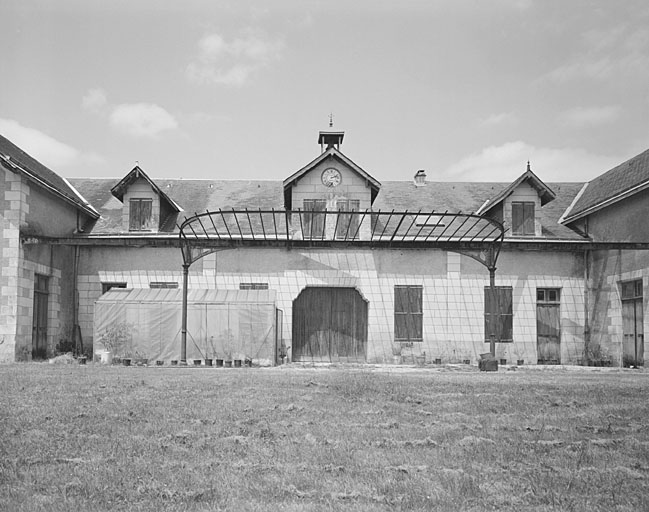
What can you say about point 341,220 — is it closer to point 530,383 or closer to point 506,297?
point 506,297

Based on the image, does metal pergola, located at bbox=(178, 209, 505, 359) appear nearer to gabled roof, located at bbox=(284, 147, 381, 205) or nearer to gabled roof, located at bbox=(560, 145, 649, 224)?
gabled roof, located at bbox=(284, 147, 381, 205)

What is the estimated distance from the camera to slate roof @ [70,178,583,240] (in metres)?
21.9

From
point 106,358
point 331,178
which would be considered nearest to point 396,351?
point 331,178

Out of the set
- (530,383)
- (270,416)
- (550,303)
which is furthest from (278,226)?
(270,416)

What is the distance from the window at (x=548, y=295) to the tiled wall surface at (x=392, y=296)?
29 cm

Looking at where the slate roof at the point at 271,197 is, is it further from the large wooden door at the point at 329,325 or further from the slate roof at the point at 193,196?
the large wooden door at the point at 329,325

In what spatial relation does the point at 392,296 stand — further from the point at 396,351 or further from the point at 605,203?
the point at 605,203

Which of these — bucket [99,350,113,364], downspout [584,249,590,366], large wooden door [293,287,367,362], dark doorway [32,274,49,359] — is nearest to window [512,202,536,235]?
downspout [584,249,590,366]

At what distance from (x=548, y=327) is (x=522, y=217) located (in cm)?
342

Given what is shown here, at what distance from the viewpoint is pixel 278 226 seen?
2086 centimetres

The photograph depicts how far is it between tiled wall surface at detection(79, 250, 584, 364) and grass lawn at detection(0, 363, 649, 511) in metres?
10.2

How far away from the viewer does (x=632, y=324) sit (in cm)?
1836

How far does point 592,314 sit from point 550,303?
1.22 m

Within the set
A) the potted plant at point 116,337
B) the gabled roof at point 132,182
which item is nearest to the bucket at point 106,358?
the potted plant at point 116,337
